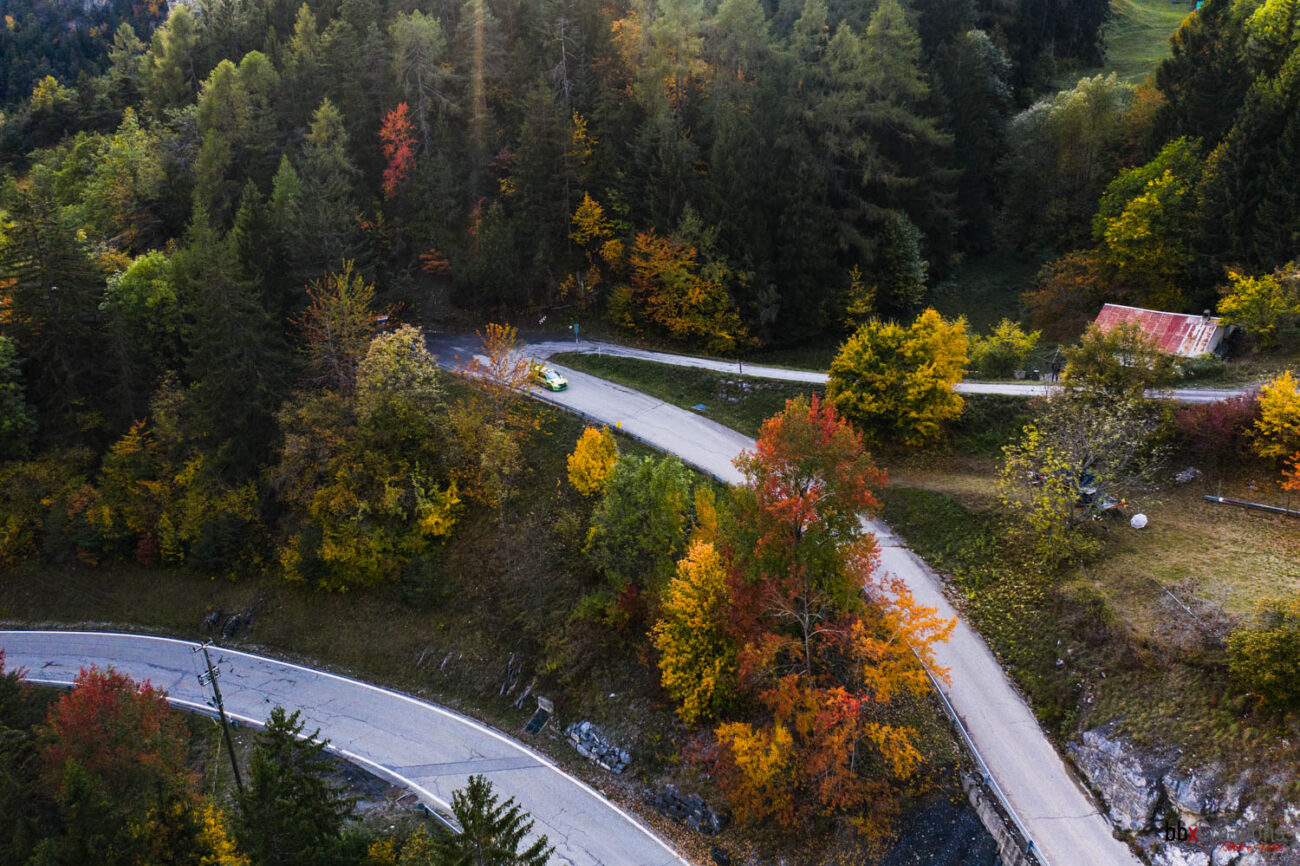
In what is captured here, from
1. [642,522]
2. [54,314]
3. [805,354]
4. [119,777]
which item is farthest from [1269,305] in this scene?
[54,314]

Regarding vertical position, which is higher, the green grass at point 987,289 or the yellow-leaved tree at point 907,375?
the yellow-leaved tree at point 907,375

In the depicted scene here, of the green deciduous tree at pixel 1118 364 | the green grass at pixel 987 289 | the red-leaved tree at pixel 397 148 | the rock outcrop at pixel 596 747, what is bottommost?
the rock outcrop at pixel 596 747

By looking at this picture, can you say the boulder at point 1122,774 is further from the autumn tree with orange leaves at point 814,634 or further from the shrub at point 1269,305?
the shrub at point 1269,305

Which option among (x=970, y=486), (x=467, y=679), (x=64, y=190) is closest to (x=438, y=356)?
(x=467, y=679)

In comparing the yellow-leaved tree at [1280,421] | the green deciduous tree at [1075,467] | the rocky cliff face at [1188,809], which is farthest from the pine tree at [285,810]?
the yellow-leaved tree at [1280,421]

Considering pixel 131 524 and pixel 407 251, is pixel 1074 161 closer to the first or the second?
pixel 407 251

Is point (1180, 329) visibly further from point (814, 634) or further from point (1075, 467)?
point (814, 634)

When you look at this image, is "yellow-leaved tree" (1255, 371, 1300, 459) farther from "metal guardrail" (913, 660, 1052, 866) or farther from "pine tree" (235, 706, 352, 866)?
"pine tree" (235, 706, 352, 866)

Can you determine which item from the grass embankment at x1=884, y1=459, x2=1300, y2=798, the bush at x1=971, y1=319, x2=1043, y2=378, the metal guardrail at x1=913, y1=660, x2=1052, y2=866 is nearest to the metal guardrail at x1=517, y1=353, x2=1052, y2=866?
the metal guardrail at x1=913, y1=660, x2=1052, y2=866
